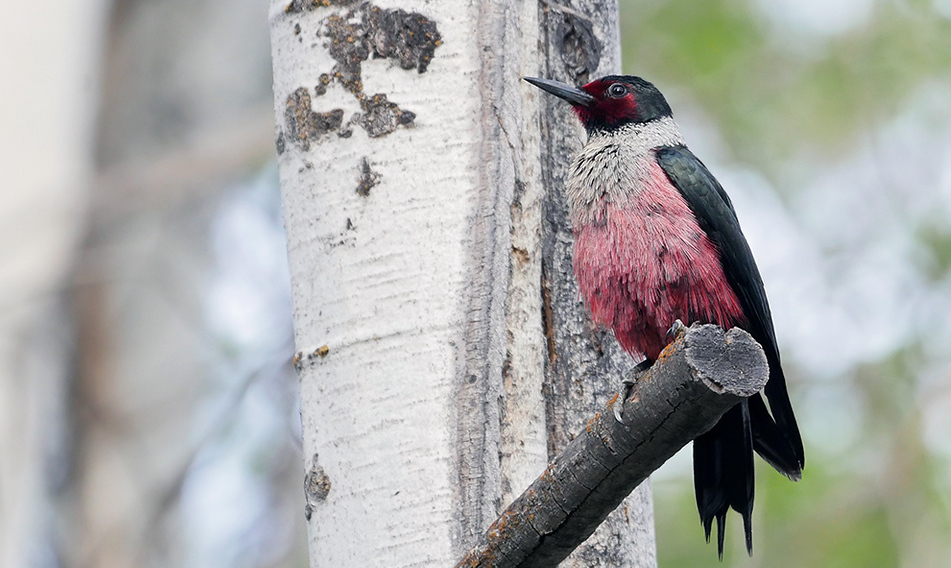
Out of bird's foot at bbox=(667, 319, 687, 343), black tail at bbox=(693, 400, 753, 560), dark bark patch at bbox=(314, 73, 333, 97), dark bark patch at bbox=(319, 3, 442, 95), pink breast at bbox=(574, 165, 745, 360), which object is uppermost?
dark bark patch at bbox=(319, 3, 442, 95)

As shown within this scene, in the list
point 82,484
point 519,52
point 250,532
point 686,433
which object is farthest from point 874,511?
point 686,433

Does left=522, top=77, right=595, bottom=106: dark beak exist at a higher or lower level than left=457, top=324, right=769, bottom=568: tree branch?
higher

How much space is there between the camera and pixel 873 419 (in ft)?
28.0

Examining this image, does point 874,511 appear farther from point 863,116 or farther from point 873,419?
point 863,116

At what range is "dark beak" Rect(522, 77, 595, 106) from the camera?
10.1 feet

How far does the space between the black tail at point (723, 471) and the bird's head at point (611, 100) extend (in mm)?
Result: 979

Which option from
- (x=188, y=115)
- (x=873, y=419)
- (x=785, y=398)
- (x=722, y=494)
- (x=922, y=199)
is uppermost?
(x=188, y=115)

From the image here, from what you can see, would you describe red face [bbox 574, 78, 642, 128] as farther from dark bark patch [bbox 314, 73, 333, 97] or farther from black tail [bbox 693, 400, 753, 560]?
black tail [bbox 693, 400, 753, 560]

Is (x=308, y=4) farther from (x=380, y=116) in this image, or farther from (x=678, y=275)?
(x=678, y=275)

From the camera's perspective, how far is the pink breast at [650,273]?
3.07 metres

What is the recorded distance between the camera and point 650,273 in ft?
10.3

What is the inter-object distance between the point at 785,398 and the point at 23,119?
14.7ft

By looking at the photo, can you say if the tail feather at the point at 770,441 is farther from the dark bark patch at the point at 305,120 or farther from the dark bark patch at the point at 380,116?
the dark bark patch at the point at 305,120

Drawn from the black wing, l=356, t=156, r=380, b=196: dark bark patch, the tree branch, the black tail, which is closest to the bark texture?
the black tail
